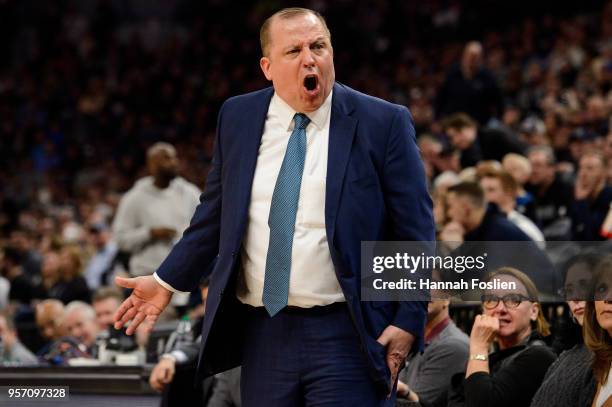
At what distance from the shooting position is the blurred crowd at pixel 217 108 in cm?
844

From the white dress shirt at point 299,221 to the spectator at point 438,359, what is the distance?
5.28ft

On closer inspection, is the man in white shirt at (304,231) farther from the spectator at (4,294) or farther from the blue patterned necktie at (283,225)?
the spectator at (4,294)

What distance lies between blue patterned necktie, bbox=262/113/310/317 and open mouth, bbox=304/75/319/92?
15 cm

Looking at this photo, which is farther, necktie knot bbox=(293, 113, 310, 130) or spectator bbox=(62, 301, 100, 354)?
spectator bbox=(62, 301, 100, 354)

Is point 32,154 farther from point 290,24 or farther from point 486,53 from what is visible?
point 290,24

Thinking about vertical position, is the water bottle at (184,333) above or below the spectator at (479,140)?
below

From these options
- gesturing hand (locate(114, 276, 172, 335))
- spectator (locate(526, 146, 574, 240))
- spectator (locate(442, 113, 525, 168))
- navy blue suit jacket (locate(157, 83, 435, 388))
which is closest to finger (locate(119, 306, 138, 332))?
gesturing hand (locate(114, 276, 172, 335))

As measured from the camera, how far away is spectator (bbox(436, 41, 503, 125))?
10609 mm

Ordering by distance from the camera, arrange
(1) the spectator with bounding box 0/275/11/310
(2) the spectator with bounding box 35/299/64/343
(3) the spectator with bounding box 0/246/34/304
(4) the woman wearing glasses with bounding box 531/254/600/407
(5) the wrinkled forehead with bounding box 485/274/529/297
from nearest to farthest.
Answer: (4) the woman wearing glasses with bounding box 531/254/600/407 → (5) the wrinkled forehead with bounding box 485/274/529/297 → (2) the spectator with bounding box 35/299/64/343 → (1) the spectator with bounding box 0/275/11/310 → (3) the spectator with bounding box 0/246/34/304

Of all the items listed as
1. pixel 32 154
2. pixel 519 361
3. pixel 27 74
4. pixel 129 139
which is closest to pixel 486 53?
pixel 129 139

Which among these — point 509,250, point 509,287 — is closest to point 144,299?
point 509,287

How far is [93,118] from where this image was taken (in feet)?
61.9

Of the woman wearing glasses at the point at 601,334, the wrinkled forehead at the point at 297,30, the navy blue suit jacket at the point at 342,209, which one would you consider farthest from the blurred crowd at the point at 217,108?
the wrinkled forehead at the point at 297,30

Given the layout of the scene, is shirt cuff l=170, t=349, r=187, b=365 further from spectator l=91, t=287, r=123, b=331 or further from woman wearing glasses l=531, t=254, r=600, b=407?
spectator l=91, t=287, r=123, b=331
